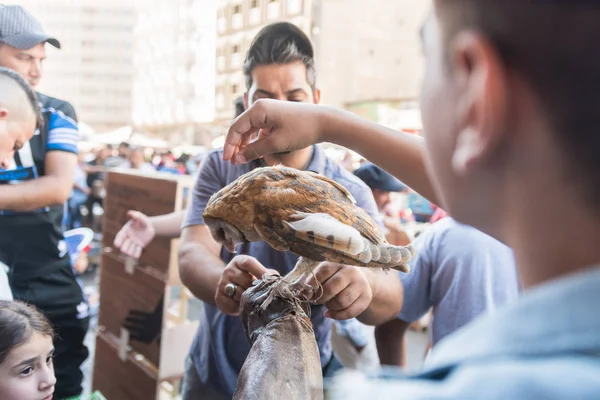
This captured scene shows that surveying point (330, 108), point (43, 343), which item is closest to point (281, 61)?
point (330, 108)

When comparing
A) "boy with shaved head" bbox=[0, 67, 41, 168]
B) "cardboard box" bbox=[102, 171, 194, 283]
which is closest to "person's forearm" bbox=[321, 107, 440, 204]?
"boy with shaved head" bbox=[0, 67, 41, 168]

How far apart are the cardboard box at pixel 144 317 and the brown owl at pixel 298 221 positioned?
66.9 inches

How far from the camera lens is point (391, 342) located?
2.00m

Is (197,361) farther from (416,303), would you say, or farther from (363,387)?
(363,387)

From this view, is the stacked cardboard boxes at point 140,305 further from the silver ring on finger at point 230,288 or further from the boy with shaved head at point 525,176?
the boy with shaved head at point 525,176

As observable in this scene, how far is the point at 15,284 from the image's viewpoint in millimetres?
1697

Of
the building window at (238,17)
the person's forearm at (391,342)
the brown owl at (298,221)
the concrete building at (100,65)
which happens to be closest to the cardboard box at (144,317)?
the person's forearm at (391,342)

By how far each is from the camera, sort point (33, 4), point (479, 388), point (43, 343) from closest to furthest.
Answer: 1. point (479, 388)
2. point (43, 343)
3. point (33, 4)

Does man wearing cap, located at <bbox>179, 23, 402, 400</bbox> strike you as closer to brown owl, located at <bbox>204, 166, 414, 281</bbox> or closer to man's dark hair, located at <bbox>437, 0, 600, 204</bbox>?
brown owl, located at <bbox>204, 166, 414, 281</bbox>

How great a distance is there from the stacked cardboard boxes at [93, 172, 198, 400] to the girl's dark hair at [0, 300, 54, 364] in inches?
36.4

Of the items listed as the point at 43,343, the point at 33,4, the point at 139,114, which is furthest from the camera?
the point at 139,114

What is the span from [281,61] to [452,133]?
3.71 feet

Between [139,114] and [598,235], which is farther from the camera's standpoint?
[139,114]

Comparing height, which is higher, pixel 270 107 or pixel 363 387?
pixel 270 107
